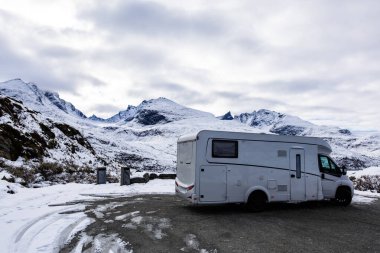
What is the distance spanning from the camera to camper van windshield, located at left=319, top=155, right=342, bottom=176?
51.9 feet

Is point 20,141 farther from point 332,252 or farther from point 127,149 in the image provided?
point 127,149

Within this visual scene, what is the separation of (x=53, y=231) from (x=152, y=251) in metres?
3.21

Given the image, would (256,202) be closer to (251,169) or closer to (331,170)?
(251,169)

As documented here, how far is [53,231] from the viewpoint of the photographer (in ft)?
32.1

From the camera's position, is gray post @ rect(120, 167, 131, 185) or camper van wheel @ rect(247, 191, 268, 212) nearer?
camper van wheel @ rect(247, 191, 268, 212)

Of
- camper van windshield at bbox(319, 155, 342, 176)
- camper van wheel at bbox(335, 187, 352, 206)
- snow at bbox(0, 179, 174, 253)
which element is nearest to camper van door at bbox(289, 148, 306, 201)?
camper van windshield at bbox(319, 155, 342, 176)

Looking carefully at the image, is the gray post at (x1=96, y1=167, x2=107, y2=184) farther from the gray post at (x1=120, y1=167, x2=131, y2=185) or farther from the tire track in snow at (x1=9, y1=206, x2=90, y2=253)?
the tire track in snow at (x1=9, y1=206, x2=90, y2=253)

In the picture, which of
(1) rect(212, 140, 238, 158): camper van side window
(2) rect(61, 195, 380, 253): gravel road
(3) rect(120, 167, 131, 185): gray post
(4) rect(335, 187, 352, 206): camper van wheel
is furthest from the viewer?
(3) rect(120, 167, 131, 185): gray post

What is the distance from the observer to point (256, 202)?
46.0ft

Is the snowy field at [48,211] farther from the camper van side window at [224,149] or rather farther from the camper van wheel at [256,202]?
the camper van wheel at [256,202]

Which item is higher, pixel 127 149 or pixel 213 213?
pixel 127 149

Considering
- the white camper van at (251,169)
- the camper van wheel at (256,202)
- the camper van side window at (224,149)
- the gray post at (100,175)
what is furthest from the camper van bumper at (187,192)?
the gray post at (100,175)

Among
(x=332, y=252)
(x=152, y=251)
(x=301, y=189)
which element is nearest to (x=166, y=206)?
(x=301, y=189)

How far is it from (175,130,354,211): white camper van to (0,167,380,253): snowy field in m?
3.56
